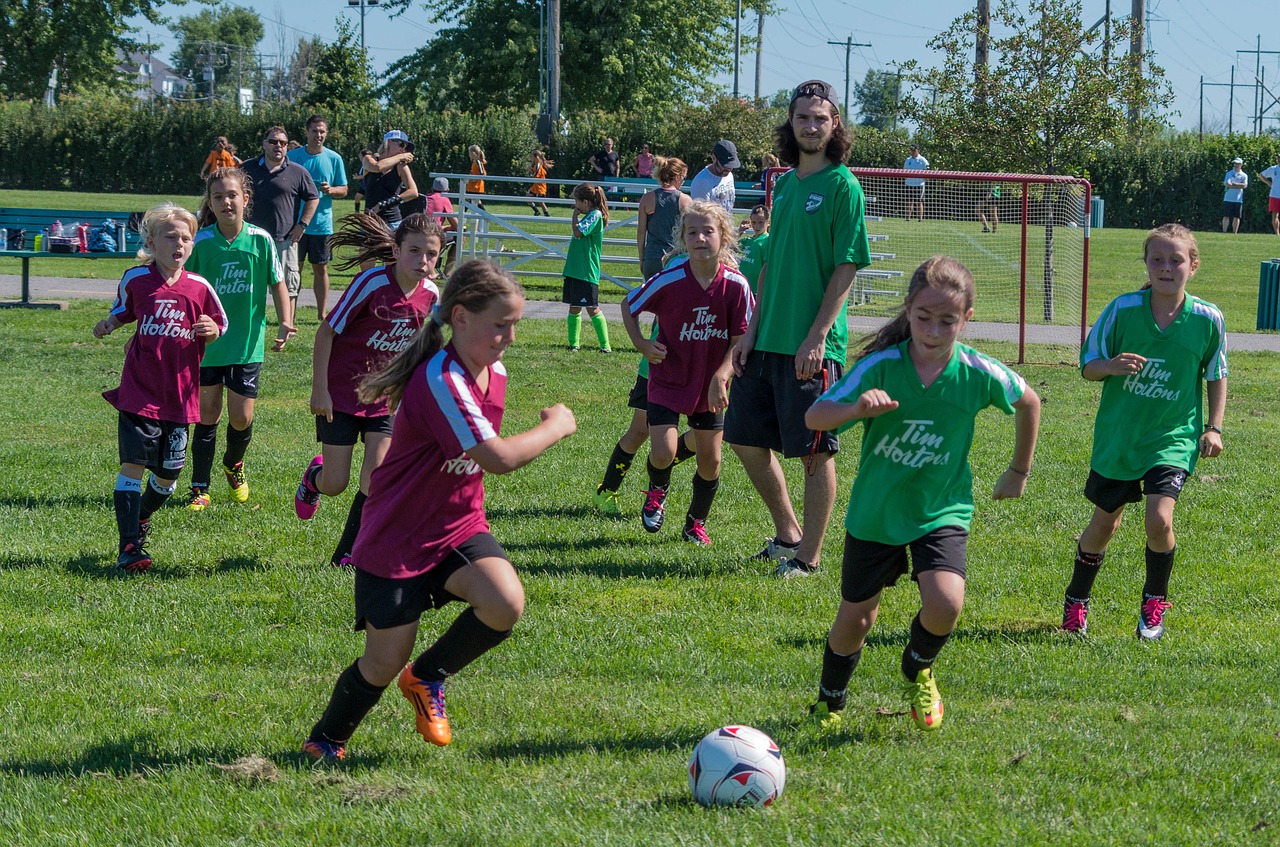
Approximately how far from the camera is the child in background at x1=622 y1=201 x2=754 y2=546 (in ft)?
23.2

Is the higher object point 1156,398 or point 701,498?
point 1156,398

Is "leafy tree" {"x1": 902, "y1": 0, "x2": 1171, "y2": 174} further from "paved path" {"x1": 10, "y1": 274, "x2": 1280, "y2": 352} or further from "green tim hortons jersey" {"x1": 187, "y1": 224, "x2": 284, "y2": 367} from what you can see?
"green tim hortons jersey" {"x1": 187, "y1": 224, "x2": 284, "y2": 367}

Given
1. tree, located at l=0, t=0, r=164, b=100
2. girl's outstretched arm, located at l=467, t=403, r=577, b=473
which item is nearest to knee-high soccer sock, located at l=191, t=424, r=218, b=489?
girl's outstretched arm, located at l=467, t=403, r=577, b=473

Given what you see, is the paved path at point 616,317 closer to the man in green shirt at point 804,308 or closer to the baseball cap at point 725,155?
the baseball cap at point 725,155

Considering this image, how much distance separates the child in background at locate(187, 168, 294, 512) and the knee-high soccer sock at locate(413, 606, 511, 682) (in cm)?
375

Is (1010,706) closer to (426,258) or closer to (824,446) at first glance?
(824,446)

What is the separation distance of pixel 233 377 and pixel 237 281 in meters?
0.55

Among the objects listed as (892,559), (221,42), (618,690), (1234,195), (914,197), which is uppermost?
(221,42)

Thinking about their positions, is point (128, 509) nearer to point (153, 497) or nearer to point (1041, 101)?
point (153, 497)

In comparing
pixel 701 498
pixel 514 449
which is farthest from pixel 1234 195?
pixel 514 449

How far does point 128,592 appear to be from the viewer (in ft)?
20.2

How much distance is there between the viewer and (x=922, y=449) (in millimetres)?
4418

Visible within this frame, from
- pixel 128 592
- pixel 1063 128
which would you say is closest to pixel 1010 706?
pixel 128 592

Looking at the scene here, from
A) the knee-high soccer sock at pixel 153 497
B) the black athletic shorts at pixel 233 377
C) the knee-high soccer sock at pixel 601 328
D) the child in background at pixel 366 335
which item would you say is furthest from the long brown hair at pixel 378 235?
the knee-high soccer sock at pixel 601 328
